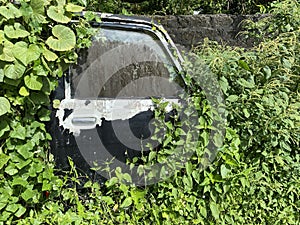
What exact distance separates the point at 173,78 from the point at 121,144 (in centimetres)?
60

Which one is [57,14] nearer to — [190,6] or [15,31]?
[15,31]

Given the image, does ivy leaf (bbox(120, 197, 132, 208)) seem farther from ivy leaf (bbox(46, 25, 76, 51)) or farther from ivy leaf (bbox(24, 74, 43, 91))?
ivy leaf (bbox(46, 25, 76, 51))

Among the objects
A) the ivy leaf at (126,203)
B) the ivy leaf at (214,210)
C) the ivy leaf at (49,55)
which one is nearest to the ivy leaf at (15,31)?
the ivy leaf at (49,55)

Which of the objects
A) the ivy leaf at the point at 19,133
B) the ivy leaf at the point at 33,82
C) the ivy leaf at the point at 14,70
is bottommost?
the ivy leaf at the point at 19,133

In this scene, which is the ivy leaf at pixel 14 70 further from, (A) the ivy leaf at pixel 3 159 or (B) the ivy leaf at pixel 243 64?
(B) the ivy leaf at pixel 243 64

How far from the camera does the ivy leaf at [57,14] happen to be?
7.12ft

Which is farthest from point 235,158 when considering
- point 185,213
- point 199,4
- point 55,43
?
point 199,4

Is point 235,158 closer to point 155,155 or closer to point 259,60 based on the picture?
point 155,155

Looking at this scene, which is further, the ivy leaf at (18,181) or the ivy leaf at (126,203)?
the ivy leaf at (126,203)

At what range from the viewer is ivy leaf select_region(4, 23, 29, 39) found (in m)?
2.05

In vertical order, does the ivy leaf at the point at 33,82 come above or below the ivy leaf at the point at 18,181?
above

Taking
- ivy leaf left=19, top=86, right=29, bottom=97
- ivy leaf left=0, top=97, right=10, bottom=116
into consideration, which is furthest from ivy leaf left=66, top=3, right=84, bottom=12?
ivy leaf left=0, top=97, right=10, bottom=116

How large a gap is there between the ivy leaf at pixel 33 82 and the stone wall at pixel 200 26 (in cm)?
418

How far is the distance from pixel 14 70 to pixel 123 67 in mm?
907
